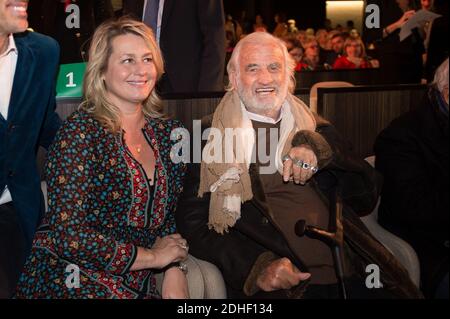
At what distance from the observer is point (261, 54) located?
284 centimetres

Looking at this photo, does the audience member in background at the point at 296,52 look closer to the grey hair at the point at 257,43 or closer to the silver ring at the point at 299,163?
the grey hair at the point at 257,43

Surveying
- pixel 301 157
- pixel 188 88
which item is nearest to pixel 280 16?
pixel 188 88

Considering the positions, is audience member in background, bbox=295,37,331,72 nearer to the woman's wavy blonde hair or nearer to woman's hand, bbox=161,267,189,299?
the woman's wavy blonde hair

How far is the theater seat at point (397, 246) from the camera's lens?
8.95 ft

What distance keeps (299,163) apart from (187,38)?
1307 millimetres

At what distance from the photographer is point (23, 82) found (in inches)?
106

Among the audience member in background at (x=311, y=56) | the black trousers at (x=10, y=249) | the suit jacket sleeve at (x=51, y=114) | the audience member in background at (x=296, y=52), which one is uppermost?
the suit jacket sleeve at (x=51, y=114)

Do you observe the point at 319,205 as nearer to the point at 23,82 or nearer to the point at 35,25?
the point at 23,82

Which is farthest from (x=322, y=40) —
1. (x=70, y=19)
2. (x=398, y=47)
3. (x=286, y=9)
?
(x=70, y=19)

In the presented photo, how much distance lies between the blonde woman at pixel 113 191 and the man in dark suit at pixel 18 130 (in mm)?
208

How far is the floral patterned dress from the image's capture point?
7.91 ft

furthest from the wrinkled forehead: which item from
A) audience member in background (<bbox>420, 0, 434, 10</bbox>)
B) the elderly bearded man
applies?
audience member in background (<bbox>420, 0, 434, 10</bbox>)

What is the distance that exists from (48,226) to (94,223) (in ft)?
0.55

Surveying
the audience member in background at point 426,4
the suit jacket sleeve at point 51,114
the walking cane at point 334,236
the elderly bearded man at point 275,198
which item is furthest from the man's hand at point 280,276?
the audience member in background at point 426,4
